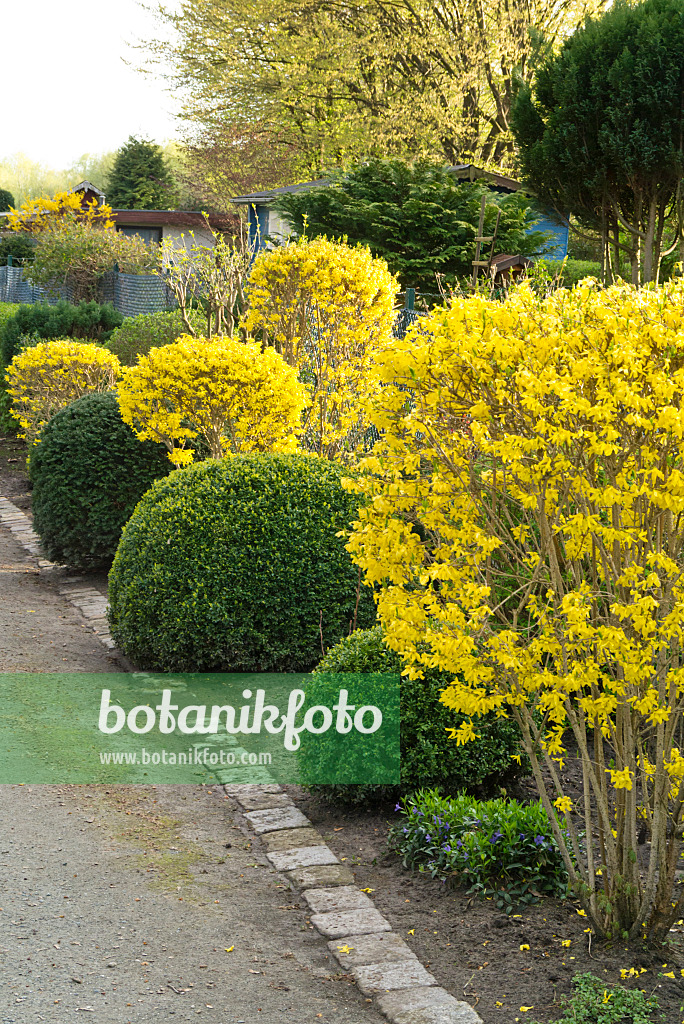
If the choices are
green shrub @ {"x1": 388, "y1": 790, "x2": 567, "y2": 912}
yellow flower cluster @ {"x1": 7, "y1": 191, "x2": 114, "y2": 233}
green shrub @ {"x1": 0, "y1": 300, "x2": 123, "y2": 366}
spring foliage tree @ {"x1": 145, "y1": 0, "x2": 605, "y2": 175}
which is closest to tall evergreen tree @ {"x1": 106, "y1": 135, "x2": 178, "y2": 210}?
spring foliage tree @ {"x1": 145, "y1": 0, "x2": 605, "y2": 175}

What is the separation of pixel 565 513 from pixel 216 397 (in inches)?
178

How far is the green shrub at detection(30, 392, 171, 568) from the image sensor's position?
8625 millimetres

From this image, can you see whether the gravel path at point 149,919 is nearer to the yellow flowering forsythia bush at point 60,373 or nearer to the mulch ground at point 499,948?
the mulch ground at point 499,948

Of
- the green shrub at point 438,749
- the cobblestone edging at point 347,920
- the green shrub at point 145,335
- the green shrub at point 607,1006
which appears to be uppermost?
the green shrub at point 145,335

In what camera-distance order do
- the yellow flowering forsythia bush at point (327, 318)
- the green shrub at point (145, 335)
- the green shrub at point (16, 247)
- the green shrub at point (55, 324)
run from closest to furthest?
the yellow flowering forsythia bush at point (327, 318) → the green shrub at point (145, 335) → the green shrub at point (55, 324) → the green shrub at point (16, 247)

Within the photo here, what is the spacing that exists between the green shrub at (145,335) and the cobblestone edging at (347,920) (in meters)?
8.74

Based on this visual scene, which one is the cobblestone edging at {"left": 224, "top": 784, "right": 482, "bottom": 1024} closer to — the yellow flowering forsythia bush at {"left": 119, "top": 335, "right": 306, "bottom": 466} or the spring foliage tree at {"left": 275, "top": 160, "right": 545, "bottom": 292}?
the yellow flowering forsythia bush at {"left": 119, "top": 335, "right": 306, "bottom": 466}

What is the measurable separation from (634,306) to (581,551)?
2.54ft

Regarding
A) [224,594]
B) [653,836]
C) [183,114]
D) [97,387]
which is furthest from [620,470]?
[183,114]

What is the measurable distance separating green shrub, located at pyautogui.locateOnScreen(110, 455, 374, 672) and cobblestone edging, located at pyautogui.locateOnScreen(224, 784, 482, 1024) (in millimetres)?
1423

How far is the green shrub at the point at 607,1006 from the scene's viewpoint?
9.90ft

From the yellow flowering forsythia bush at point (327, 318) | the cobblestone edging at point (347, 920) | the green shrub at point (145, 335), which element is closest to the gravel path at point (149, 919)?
the cobblestone edging at point (347, 920)

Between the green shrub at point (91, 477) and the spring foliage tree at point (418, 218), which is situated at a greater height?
the spring foliage tree at point (418, 218)

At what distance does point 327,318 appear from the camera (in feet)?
27.9
